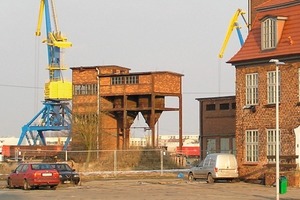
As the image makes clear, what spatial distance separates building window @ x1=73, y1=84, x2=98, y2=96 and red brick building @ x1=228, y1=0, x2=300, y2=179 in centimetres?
4189

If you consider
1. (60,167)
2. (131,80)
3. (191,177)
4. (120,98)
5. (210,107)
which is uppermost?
(131,80)

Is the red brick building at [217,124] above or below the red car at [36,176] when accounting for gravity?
above

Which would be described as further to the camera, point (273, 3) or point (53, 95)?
point (53, 95)

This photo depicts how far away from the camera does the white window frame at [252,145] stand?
45.5m

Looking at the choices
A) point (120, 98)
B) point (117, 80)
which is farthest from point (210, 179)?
point (120, 98)

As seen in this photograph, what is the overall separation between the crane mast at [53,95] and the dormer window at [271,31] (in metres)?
59.5

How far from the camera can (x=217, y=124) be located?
89000mm

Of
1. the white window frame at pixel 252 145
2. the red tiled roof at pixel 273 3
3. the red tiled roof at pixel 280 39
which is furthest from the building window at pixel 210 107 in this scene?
the white window frame at pixel 252 145

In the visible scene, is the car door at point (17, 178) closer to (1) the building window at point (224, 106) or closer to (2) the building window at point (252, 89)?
(2) the building window at point (252, 89)

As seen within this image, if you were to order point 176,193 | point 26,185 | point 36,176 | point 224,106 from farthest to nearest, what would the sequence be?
point 224,106 < point 26,185 < point 36,176 < point 176,193

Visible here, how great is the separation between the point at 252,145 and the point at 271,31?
7221mm

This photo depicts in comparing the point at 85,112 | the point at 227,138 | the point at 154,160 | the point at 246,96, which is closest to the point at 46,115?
the point at 85,112

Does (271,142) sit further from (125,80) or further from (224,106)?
(224,106)

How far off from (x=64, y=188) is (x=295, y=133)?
13.8m
